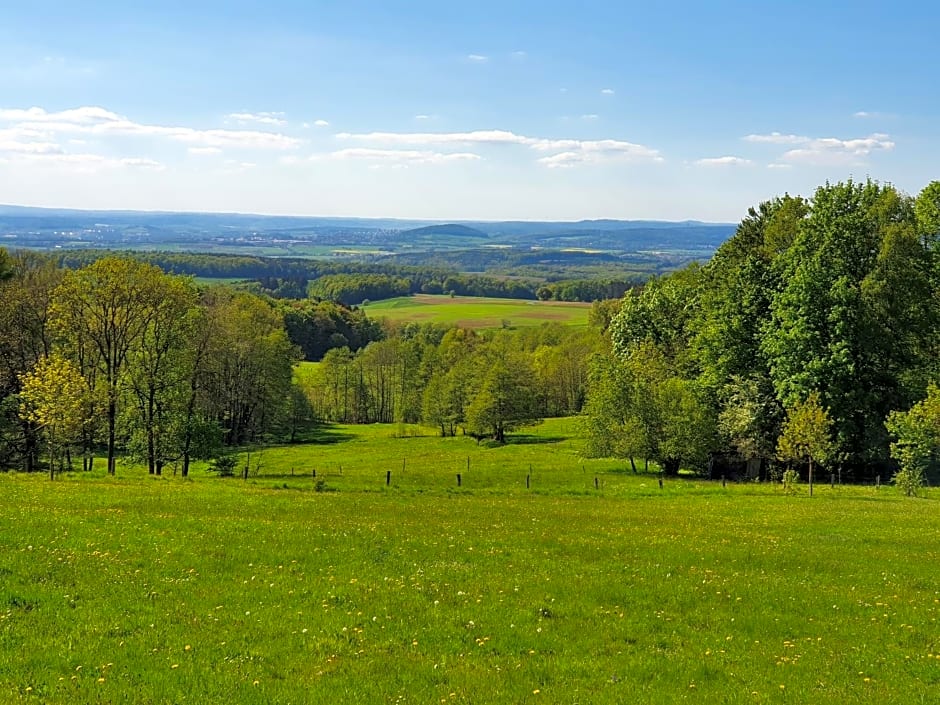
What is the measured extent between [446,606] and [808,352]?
46010 millimetres

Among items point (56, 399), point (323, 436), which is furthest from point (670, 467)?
point (323, 436)

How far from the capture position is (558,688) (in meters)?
11.8

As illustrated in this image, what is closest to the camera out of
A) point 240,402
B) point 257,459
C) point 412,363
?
point 257,459

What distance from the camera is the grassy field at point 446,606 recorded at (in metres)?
11.8

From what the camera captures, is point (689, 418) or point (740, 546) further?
point (689, 418)

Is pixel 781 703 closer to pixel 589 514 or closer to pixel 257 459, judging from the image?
pixel 589 514

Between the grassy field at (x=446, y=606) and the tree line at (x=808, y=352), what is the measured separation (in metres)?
25.6

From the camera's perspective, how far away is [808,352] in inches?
2114

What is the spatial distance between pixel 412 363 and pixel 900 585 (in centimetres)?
10187

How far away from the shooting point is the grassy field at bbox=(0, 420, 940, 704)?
11.8m

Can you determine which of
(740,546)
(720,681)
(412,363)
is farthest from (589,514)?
(412,363)

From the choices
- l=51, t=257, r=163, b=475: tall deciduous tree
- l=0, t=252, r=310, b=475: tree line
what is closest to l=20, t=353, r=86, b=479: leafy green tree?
l=0, t=252, r=310, b=475: tree line

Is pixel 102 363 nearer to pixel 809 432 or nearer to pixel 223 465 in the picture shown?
pixel 223 465

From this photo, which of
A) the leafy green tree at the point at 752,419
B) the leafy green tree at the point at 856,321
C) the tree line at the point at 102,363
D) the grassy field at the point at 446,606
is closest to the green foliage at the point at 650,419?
the leafy green tree at the point at 752,419
